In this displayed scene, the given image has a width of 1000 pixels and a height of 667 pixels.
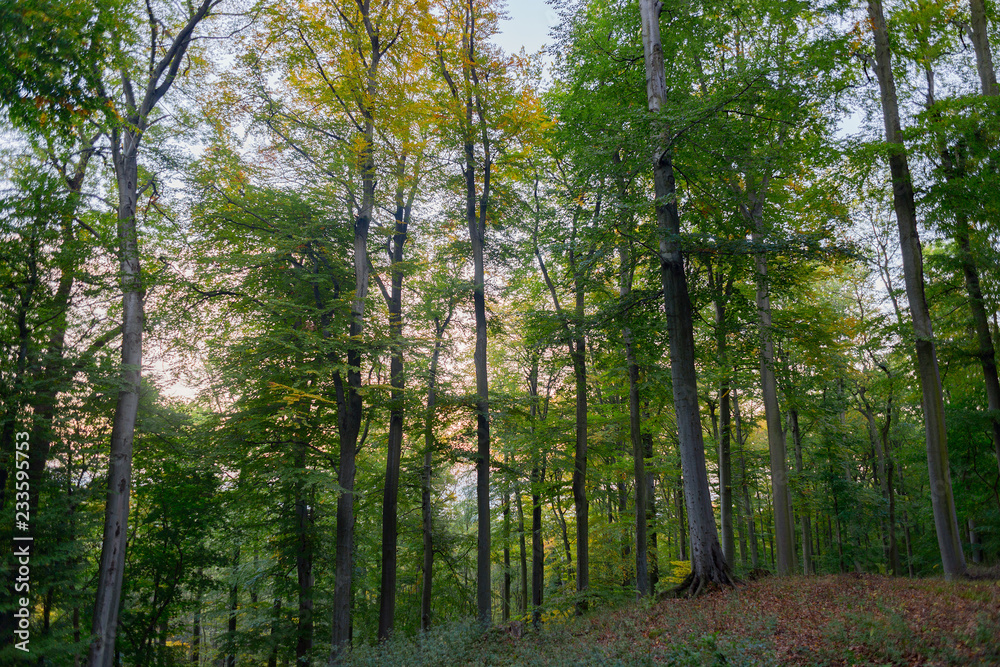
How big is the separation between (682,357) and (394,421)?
8.57 meters

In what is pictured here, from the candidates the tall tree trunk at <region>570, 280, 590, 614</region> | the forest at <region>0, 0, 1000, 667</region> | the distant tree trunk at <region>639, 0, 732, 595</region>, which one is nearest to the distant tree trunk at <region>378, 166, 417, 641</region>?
the forest at <region>0, 0, 1000, 667</region>

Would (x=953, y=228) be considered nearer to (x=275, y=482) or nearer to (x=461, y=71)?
(x=461, y=71)

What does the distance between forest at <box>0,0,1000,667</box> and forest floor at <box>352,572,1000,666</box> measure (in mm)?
1171

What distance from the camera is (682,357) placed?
32.9 feet

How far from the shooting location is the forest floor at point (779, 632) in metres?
5.28

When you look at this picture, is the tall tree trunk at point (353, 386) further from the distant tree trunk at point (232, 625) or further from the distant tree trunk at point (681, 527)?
the distant tree trunk at point (681, 527)

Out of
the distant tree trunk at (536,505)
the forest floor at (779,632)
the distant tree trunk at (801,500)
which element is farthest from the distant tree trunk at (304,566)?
the distant tree trunk at (801,500)

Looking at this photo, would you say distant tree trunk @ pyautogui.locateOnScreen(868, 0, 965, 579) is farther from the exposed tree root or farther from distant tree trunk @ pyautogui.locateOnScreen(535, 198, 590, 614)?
distant tree trunk @ pyautogui.locateOnScreen(535, 198, 590, 614)

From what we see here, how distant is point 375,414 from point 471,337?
13.1ft

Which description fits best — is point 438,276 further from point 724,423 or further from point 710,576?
point 710,576

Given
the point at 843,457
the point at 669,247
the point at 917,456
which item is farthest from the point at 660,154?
the point at 843,457

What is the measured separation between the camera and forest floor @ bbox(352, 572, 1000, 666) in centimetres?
528

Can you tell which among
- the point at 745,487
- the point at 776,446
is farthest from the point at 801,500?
the point at 776,446

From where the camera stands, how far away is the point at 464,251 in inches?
604
